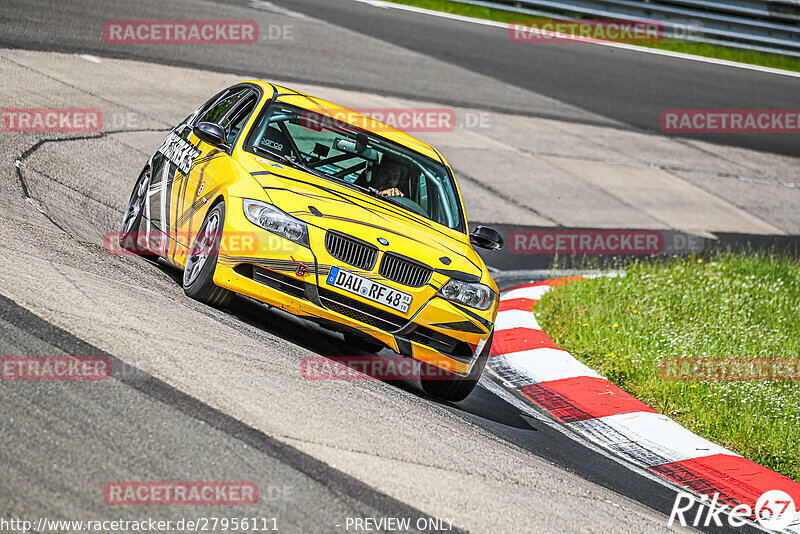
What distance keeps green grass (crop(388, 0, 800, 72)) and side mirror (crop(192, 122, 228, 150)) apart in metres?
18.6

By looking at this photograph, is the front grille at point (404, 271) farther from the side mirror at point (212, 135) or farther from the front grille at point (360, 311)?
the side mirror at point (212, 135)

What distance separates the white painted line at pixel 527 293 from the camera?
10031 mm

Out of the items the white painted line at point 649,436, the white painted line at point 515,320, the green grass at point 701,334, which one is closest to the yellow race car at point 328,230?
the white painted line at point 649,436

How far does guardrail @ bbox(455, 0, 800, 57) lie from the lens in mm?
24234

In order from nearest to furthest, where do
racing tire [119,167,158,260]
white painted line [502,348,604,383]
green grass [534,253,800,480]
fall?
green grass [534,253,800,480]
racing tire [119,167,158,260]
white painted line [502,348,604,383]

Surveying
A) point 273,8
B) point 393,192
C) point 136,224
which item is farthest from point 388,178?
point 273,8

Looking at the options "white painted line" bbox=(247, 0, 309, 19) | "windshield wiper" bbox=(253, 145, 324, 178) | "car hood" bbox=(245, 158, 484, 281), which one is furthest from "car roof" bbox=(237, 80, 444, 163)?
"white painted line" bbox=(247, 0, 309, 19)

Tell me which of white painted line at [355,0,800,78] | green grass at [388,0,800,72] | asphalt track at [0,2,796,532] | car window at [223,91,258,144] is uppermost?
green grass at [388,0,800,72]

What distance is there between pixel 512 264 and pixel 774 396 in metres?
4.33

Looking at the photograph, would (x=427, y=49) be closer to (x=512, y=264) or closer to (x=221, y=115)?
(x=512, y=264)

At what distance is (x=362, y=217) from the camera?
6195mm

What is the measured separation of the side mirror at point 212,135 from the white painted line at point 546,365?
3.01 m

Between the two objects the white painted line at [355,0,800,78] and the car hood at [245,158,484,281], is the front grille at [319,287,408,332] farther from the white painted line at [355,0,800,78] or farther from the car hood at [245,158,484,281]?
the white painted line at [355,0,800,78]

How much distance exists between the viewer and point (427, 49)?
20078 millimetres
